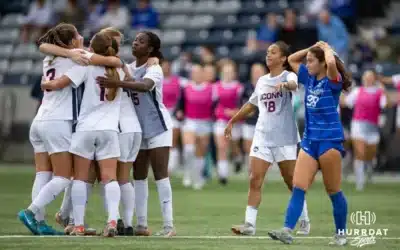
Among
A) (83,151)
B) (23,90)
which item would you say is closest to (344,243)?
(83,151)

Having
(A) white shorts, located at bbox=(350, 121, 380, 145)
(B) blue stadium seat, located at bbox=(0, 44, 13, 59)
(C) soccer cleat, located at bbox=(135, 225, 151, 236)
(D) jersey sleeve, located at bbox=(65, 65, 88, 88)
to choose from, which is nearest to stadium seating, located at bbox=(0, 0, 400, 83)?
(B) blue stadium seat, located at bbox=(0, 44, 13, 59)

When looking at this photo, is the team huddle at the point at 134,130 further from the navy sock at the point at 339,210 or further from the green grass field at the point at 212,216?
the green grass field at the point at 212,216

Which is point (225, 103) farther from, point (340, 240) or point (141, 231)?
point (340, 240)

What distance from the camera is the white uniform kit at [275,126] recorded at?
1380cm

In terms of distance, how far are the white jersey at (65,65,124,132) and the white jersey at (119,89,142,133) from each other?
0.19 metres

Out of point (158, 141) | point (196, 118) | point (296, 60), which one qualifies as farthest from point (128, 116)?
point (196, 118)

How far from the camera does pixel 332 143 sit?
1231 cm

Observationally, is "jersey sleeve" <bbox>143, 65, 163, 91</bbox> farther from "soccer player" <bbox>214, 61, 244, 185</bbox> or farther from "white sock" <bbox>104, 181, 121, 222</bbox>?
"soccer player" <bbox>214, 61, 244, 185</bbox>

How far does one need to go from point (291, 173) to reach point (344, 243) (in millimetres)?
1756

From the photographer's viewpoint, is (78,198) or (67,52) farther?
(67,52)

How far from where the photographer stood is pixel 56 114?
13.1m

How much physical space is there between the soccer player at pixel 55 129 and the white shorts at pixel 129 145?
584 mm

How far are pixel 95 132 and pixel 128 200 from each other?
3.16ft

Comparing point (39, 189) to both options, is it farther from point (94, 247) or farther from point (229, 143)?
point (229, 143)
